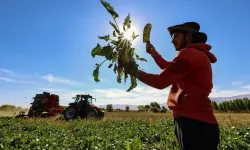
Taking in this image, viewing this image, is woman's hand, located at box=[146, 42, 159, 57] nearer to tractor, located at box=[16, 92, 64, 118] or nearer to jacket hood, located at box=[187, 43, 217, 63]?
jacket hood, located at box=[187, 43, 217, 63]

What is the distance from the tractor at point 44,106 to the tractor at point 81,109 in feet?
7.80

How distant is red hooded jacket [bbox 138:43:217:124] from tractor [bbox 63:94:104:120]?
19389mm

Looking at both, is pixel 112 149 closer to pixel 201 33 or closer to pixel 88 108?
pixel 201 33

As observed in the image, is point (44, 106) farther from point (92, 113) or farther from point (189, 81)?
point (189, 81)

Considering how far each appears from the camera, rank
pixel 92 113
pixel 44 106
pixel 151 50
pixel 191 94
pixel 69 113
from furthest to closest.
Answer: pixel 44 106 → pixel 92 113 → pixel 69 113 → pixel 151 50 → pixel 191 94

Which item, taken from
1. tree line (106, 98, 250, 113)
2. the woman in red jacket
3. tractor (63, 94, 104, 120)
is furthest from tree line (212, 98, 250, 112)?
the woman in red jacket

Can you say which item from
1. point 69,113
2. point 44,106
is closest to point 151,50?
point 69,113

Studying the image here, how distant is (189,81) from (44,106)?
2340 cm

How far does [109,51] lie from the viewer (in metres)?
2.83

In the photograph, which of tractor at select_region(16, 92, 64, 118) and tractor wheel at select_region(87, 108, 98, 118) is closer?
tractor wheel at select_region(87, 108, 98, 118)

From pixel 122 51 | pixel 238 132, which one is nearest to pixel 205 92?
pixel 122 51

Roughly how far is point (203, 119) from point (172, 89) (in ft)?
1.53

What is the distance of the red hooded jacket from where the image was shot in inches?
103

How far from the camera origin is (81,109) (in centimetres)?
2209
